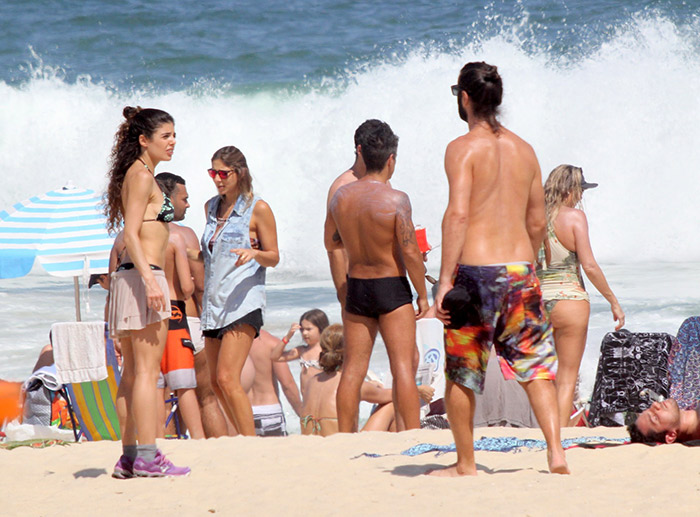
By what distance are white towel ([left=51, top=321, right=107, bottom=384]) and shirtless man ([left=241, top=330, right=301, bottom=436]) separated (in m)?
1.20

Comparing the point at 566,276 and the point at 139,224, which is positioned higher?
the point at 139,224

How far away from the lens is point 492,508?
128 inches

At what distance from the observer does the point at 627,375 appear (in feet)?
19.2

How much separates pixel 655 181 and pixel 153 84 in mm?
10631

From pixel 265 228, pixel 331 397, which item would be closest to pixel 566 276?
pixel 331 397

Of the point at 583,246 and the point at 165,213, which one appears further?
the point at 583,246

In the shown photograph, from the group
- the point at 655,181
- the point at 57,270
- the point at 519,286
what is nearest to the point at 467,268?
the point at 519,286

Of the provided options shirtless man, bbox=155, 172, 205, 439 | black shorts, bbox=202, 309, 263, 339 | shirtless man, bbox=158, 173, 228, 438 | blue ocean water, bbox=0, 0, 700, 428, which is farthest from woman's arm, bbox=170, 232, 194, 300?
blue ocean water, bbox=0, 0, 700, 428

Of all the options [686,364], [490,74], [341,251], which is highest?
[490,74]

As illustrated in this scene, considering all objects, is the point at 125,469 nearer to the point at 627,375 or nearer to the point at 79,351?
the point at 79,351

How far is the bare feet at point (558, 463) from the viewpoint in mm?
3738

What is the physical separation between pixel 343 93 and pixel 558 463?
54.2 feet

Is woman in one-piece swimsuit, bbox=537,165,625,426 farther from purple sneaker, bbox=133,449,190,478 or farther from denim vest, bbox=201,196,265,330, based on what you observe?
purple sneaker, bbox=133,449,190,478

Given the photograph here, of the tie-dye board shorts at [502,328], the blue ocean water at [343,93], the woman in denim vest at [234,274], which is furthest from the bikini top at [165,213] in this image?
the blue ocean water at [343,93]
